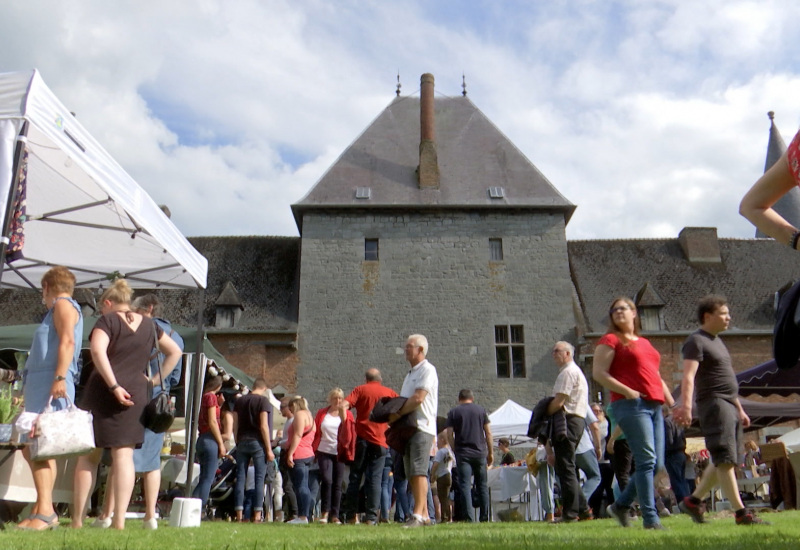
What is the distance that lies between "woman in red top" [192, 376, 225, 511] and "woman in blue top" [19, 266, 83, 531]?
3363mm

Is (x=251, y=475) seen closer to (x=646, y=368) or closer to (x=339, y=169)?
(x=646, y=368)

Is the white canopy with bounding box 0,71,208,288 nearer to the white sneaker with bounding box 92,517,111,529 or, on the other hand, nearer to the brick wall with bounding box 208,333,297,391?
the white sneaker with bounding box 92,517,111,529

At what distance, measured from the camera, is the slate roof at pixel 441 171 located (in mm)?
27688

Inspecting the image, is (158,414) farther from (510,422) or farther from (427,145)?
(427,145)

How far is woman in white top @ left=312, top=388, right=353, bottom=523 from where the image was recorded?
9469 millimetres

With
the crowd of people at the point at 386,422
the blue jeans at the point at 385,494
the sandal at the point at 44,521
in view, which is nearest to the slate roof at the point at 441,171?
the blue jeans at the point at 385,494

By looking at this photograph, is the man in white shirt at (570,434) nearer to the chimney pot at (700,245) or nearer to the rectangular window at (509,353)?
the rectangular window at (509,353)

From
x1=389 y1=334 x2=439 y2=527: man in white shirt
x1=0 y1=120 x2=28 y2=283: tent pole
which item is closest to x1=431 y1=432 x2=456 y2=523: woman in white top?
x1=389 y1=334 x2=439 y2=527: man in white shirt

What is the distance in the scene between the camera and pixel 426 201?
27625mm

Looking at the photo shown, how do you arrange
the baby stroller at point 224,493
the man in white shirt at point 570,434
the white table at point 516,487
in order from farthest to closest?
the white table at point 516,487
the baby stroller at point 224,493
the man in white shirt at point 570,434

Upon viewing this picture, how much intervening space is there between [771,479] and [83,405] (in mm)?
10700

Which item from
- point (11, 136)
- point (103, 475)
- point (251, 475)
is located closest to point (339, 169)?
point (251, 475)

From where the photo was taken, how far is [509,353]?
26281mm

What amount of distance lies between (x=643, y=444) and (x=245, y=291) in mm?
23719
